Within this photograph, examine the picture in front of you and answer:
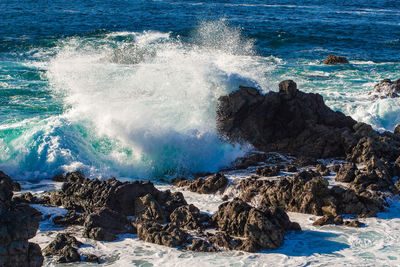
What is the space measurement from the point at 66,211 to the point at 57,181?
7.39ft

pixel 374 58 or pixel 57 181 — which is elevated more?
pixel 374 58

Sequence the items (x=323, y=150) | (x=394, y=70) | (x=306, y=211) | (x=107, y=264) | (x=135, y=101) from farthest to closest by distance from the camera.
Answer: (x=394, y=70), (x=135, y=101), (x=323, y=150), (x=306, y=211), (x=107, y=264)

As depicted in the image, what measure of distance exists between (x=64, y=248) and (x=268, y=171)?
5.16 m

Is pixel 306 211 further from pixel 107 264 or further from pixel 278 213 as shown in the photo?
pixel 107 264

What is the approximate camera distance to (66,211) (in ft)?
30.5

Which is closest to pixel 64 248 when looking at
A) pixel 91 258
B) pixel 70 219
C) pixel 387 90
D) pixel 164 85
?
pixel 91 258

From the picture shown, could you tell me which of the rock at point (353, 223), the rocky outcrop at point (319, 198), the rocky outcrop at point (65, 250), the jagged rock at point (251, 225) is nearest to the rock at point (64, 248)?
the rocky outcrop at point (65, 250)

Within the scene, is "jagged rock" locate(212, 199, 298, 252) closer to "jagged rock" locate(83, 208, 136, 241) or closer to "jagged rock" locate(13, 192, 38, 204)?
"jagged rock" locate(83, 208, 136, 241)

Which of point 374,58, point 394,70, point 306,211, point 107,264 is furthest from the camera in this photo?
point 374,58

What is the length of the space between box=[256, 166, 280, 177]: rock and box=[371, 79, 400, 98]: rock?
28.9 ft

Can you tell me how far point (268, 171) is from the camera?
11180mm

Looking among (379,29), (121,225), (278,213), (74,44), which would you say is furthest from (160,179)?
(379,29)

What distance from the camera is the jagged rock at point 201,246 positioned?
25.4 feet

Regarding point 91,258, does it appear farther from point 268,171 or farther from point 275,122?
point 275,122
